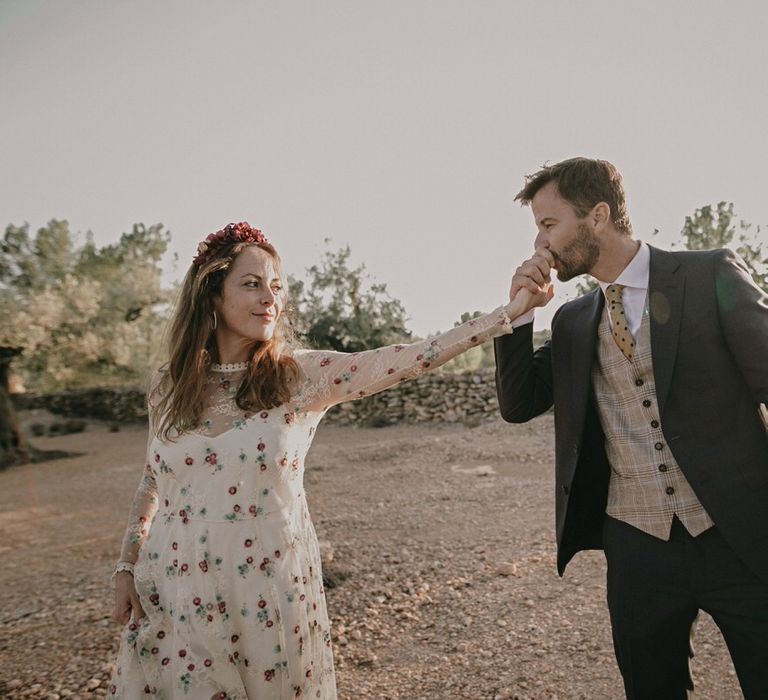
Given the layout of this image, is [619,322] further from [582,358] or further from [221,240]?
[221,240]

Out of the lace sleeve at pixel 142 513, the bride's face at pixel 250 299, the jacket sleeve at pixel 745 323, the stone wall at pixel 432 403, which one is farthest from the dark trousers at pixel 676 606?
the stone wall at pixel 432 403

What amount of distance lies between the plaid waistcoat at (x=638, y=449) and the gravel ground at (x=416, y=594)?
1614 mm

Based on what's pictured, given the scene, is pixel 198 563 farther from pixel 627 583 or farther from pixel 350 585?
pixel 350 585

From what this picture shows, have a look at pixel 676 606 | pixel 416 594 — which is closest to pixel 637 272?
pixel 676 606

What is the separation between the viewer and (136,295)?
72.5 feet

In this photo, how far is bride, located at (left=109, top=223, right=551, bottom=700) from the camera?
Result: 82.4 inches

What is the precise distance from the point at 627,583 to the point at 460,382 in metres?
16.1

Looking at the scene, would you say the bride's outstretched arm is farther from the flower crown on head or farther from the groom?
the flower crown on head

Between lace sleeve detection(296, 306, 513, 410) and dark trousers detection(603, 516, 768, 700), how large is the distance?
0.95m

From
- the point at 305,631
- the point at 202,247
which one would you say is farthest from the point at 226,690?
the point at 202,247

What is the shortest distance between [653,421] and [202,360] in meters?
1.84

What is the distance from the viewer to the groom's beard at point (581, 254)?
8.05ft

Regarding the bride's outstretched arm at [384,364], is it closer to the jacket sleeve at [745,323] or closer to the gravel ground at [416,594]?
the jacket sleeve at [745,323]

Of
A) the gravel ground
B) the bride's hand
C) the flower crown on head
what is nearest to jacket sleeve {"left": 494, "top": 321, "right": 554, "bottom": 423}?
the bride's hand
